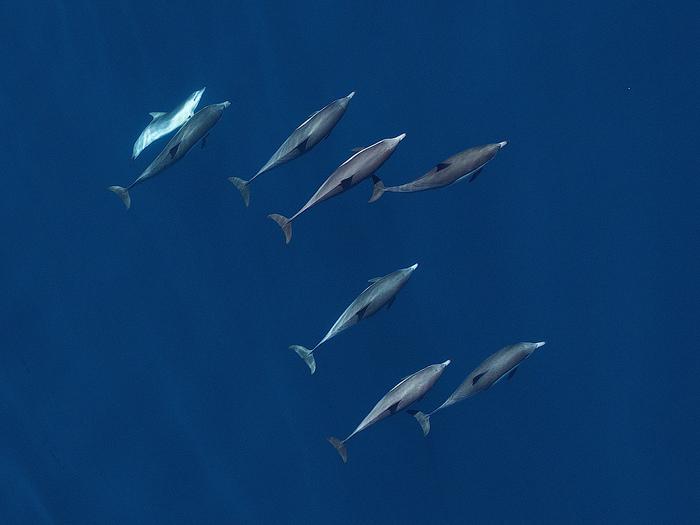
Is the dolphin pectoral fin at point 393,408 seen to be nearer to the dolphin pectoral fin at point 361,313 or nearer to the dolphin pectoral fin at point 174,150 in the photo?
the dolphin pectoral fin at point 361,313

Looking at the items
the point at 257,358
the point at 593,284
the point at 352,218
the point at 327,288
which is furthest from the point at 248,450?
the point at 593,284

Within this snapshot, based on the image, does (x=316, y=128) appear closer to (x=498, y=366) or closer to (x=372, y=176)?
(x=372, y=176)

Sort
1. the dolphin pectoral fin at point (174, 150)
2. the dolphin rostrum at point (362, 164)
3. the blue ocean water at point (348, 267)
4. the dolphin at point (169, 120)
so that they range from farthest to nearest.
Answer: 1. the blue ocean water at point (348, 267)
2. the dolphin at point (169, 120)
3. the dolphin pectoral fin at point (174, 150)
4. the dolphin rostrum at point (362, 164)

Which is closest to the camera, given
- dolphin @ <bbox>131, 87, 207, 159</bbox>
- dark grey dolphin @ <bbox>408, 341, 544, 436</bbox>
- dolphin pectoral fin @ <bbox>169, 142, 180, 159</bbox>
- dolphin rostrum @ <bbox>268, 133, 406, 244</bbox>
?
dolphin rostrum @ <bbox>268, 133, 406, 244</bbox>

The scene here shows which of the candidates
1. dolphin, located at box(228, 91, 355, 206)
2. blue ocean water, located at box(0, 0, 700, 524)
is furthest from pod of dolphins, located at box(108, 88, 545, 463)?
blue ocean water, located at box(0, 0, 700, 524)

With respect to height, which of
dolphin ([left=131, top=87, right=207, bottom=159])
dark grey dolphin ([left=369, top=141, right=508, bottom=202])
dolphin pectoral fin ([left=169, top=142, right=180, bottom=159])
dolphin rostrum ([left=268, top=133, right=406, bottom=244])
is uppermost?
dolphin ([left=131, top=87, right=207, bottom=159])

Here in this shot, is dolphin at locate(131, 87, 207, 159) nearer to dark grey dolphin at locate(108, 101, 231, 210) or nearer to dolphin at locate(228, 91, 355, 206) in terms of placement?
dark grey dolphin at locate(108, 101, 231, 210)

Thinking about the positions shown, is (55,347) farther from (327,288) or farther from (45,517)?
(327,288)

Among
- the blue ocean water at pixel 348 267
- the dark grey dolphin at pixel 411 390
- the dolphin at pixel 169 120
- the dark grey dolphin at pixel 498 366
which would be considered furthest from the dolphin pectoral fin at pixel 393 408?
the dolphin at pixel 169 120
